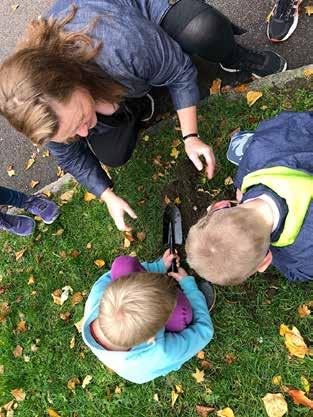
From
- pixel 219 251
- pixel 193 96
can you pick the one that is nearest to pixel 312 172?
pixel 219 251

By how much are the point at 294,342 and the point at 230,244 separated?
46.2 inches

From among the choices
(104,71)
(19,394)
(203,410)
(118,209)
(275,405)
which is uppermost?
(104,71)

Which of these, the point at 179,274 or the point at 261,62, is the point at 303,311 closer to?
the point at 179,274

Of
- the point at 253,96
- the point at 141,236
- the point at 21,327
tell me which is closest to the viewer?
the point at 253,96

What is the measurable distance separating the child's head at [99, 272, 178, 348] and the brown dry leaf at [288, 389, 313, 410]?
972 millimetres

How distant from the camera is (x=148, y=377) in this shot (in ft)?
8.32

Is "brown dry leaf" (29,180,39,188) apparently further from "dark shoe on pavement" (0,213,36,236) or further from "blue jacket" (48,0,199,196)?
"blue jacket" (48,0,199,196)

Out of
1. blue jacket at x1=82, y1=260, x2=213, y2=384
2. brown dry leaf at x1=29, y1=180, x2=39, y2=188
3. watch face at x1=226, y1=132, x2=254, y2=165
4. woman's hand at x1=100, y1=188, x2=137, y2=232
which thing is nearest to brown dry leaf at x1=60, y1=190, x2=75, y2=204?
brown dry leaf at x1=29, y1=180, x2=39, y2=188

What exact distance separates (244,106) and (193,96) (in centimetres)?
71

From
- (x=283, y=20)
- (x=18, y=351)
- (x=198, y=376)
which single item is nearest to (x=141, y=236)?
(x=198, y=376)

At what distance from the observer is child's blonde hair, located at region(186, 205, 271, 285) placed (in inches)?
73.7

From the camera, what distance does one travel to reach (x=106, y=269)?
11.0 feet

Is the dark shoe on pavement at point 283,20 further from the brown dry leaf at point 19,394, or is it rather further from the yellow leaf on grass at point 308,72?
the brown dry leaf at point 19,394

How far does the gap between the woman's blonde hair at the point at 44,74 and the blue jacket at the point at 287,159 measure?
0.89 metres
